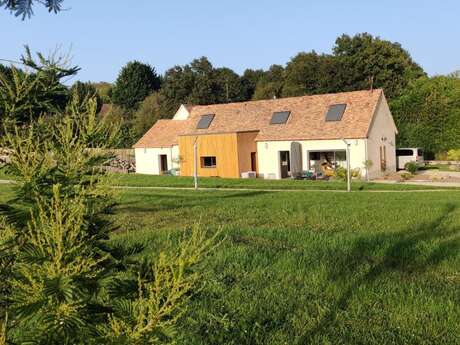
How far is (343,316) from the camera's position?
602 cm

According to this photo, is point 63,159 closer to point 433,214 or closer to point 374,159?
point 433,214

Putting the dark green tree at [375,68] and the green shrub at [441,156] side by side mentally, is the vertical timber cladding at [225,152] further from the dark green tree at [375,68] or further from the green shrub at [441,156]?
the dark green tree at [375,68]

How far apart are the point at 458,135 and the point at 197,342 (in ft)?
146

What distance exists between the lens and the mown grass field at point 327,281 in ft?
18.3

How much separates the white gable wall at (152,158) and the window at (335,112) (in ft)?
42.8

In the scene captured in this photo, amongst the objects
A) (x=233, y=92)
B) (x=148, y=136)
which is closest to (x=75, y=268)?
(x=148, y=136)

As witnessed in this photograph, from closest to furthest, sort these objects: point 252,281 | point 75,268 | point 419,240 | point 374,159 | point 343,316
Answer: point 75,268, point 343,316, point 252,281, point 419,240, point 374,159

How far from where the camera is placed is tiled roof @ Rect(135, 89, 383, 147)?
36.3 meters

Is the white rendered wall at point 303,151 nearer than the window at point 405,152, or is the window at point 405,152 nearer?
the white rendered wall at point 303,151

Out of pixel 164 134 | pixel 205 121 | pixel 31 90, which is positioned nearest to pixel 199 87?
pixel 164 134

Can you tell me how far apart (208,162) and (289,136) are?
22.9ft

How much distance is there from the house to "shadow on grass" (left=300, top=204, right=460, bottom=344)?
2467 centimetres

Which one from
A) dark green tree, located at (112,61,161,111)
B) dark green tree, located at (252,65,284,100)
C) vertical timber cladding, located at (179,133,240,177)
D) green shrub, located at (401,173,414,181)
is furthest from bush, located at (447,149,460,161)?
dark green tree, located at (112,61,161,111)

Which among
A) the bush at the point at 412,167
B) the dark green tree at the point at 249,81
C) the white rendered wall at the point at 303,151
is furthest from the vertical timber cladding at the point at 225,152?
the dark green tree at the point at 249,81
